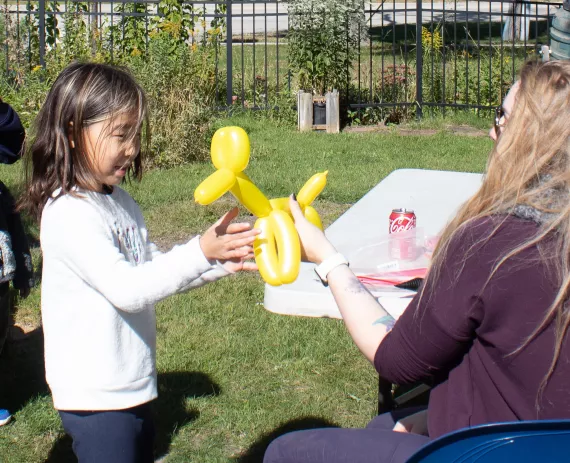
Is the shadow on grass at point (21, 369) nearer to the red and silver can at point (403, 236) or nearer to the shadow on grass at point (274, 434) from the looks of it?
the shadow on grass at point (274, 434)

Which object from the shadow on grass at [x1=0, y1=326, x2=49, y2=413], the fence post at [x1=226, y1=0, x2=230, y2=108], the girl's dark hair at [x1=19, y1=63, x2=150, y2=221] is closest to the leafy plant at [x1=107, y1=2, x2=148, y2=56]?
the fence post at [x1=226, y1=0, x2=230, y2=108]

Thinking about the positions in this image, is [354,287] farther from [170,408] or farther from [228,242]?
[170,408]

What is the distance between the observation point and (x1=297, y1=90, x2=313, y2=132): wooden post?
8461 millimetres

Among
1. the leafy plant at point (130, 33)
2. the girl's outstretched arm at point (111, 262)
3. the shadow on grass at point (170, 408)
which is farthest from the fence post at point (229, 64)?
the girl's outstretched arm at point (111, 262)

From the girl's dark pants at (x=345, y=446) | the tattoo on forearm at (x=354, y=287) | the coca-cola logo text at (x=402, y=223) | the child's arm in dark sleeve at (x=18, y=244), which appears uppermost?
the coca-cola logo text at (x=402, y=223)

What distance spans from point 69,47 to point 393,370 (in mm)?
7304

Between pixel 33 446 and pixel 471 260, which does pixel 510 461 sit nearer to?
pixel 471 260

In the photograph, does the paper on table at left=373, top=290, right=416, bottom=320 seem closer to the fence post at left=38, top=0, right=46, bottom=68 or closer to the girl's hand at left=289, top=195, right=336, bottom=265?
the girl's hand at left=289, top=195, right=336, bottom=265

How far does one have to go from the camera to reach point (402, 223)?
2404mm

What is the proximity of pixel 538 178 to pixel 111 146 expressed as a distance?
0.96m

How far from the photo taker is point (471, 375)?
4.99 ft

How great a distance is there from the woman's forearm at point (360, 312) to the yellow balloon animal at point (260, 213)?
0.11 m

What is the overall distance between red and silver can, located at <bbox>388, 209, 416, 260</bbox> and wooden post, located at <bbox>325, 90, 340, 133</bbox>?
6.14 meters

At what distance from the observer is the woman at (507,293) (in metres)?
1.40
